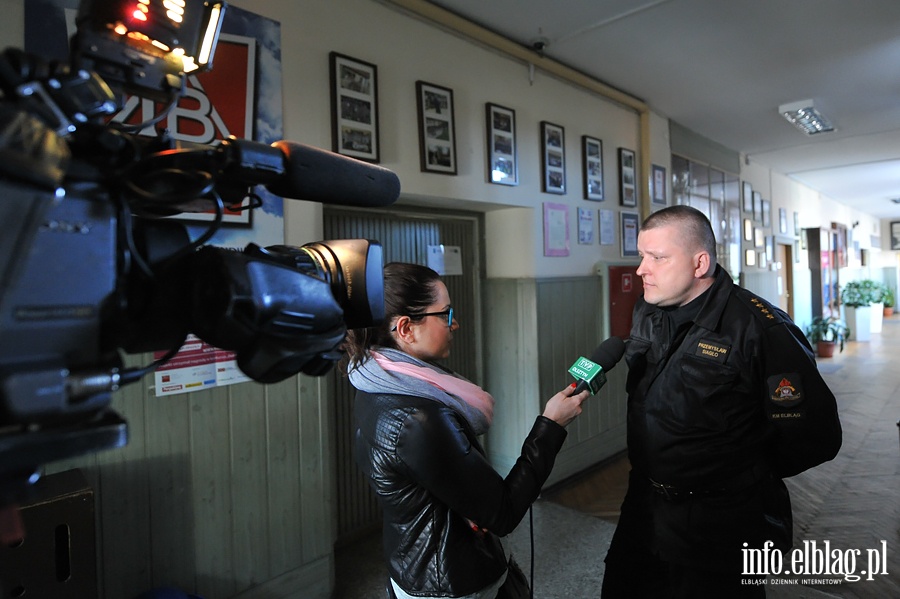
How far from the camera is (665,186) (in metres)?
4.63

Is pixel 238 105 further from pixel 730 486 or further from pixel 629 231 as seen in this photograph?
pixel 629 231

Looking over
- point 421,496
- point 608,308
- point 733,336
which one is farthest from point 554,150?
point 421,496

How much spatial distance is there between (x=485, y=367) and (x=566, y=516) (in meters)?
1.07

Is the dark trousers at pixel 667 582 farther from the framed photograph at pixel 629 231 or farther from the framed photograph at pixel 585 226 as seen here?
the framed photograph at pixel 629 231

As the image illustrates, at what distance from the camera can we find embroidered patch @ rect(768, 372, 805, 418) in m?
1.42

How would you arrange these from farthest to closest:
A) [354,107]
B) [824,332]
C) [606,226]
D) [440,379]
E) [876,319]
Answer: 1. [876,319]
2. [824,332]
3. [606,226]
4. [354,107]
5. [440,379]

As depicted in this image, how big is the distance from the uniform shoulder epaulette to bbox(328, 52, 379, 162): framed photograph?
5.44 ft

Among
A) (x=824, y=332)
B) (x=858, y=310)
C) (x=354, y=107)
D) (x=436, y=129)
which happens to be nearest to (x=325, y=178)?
(x=354, y=107)

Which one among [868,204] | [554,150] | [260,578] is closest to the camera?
[260,578]

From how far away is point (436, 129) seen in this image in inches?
107

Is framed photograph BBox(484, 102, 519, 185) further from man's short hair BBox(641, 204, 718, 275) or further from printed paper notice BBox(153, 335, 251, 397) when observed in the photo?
printed paper notice BBox(153, 335, 251, 397)

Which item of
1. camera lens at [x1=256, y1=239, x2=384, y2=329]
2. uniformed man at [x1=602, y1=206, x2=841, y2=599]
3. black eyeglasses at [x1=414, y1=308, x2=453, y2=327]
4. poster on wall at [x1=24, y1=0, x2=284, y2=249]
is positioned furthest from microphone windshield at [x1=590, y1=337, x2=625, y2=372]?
poster on wall at [x1=24, y1=0, x2=284, y2=249]

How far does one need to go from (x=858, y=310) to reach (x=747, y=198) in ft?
18.1

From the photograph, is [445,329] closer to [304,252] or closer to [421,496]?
[421,496]
